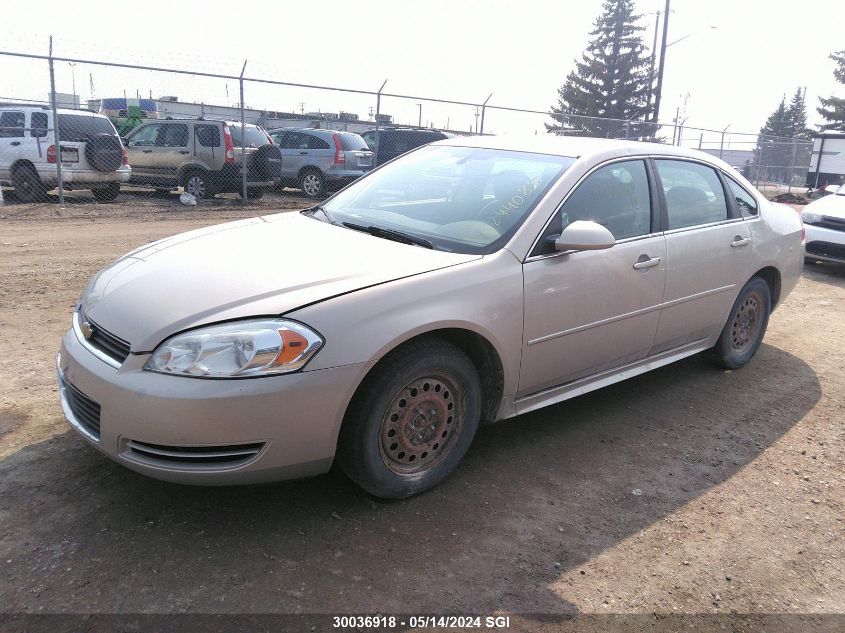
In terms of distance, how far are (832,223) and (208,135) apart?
11.1m

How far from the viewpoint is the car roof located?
12.9ft

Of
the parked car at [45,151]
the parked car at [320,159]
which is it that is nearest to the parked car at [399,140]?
the parked car at [320,159]

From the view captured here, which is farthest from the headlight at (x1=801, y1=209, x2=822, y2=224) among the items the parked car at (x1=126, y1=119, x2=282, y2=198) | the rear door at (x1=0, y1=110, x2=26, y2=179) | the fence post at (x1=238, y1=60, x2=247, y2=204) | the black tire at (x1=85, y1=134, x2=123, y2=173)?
the rear door at (x1=0, y1=110, x2=26, y2=179)

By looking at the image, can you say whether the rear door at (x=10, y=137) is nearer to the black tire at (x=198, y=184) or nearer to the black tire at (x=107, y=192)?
the black tire at (x=107, y=192)

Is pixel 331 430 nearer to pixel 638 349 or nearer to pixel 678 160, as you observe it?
pixel 638 349

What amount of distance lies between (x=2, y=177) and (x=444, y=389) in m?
12.2

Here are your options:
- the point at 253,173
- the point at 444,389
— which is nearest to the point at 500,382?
the point at 444,389

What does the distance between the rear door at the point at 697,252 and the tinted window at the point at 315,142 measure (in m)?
11.9

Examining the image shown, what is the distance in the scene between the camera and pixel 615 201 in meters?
3.92

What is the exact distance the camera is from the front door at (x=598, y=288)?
3412 mm

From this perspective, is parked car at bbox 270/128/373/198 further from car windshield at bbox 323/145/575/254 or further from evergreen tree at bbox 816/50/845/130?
evergreen tree at bbox 816/50/845/130

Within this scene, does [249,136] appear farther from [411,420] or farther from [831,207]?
[411,420]

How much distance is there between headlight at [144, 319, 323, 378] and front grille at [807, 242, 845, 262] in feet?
28.7

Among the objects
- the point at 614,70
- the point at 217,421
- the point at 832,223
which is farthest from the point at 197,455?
the point at 614,70
